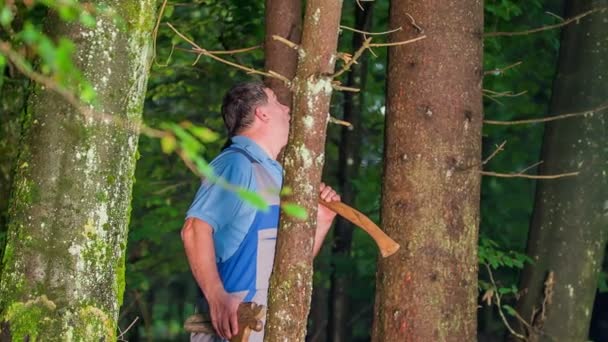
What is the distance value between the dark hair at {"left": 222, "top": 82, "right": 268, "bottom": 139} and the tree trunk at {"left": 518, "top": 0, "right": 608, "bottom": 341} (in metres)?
3.61

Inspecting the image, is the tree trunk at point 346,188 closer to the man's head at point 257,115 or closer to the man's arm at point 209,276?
the man's head at point 257,115

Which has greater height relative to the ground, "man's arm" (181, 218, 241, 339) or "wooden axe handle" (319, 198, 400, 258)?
"wooden axe handle" (319, 198, 400, 258)

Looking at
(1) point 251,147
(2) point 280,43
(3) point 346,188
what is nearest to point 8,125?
(3) point 346,188

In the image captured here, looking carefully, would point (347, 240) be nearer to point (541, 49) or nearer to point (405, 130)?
point (541, 49)

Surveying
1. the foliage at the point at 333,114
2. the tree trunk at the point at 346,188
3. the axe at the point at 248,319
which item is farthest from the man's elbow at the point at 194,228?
the tree trunk at the point at 346,188

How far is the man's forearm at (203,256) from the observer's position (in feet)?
16.7

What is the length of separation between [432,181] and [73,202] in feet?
7.67

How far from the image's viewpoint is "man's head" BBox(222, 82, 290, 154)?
5629 millimetres

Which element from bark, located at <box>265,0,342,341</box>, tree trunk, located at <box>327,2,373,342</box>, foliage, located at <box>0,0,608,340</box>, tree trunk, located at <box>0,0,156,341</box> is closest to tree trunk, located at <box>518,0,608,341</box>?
foliage, located at <box>0,0,608,340</box>

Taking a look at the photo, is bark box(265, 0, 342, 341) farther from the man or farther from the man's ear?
the man's ear

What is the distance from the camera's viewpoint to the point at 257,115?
566 cm

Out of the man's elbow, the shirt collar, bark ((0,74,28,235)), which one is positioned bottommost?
the man's elbow

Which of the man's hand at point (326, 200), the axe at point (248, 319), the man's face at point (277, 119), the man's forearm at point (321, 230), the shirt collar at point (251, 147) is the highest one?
the man's face at point (277, 119)

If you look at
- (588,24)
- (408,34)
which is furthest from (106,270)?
(588,24)
